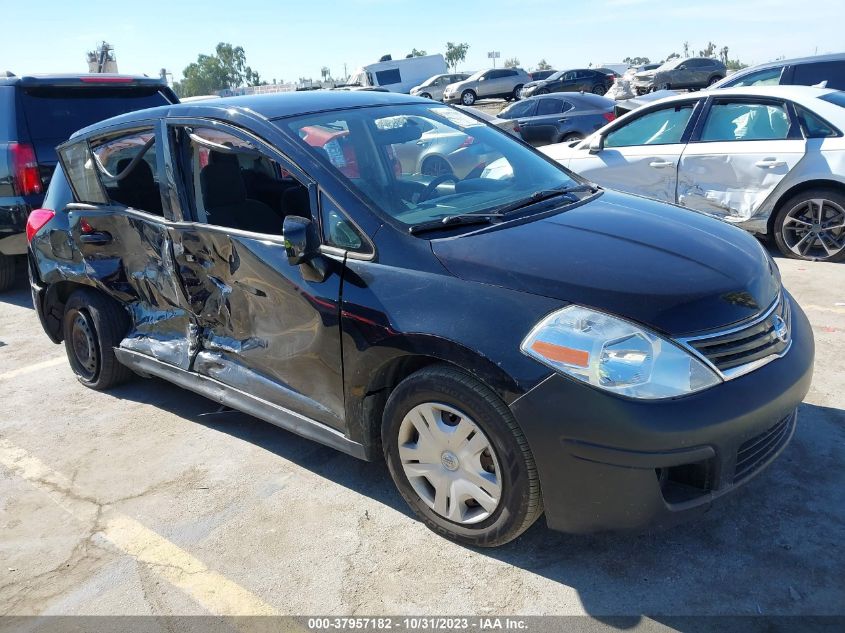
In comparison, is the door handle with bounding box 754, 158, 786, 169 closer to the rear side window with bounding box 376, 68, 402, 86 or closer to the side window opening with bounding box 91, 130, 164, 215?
the side window opening with bounding box 91, 130, 164, 215

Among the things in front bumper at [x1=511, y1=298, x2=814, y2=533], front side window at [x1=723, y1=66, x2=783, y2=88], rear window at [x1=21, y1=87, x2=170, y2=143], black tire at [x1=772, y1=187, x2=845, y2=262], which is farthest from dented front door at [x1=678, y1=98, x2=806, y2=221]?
rear window at [x1=21, y1=87, x2=170, y2=143]

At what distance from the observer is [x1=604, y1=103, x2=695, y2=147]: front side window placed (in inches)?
278

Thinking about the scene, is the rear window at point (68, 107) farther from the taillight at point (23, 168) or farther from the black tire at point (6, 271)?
the black tire at point (6, 271)

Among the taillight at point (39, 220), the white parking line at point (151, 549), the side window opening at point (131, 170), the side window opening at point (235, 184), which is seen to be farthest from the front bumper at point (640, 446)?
the taillight at point (39, 220)

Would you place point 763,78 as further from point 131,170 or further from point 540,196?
point 131,170

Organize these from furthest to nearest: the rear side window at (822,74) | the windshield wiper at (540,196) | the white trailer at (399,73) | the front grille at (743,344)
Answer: the white trailer at (399,73), the rear side window at (822,74), the windshield wiper at (540,196), the front grille at (743,344)

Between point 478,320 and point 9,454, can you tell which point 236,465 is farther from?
point 478,320

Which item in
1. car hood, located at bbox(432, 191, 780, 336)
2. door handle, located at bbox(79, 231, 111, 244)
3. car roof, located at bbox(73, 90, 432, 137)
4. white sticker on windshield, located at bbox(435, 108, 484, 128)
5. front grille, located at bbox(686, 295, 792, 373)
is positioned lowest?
front grille, located at bbox(686, 295, 792, 373)

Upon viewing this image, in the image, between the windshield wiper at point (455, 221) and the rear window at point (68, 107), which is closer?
the windshield wiper at point (455, 221)

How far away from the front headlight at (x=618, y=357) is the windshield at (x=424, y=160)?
87 centimetres

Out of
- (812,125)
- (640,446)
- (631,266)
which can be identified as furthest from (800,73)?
(640,446)

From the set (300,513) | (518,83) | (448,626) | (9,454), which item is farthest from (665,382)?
(518,83)

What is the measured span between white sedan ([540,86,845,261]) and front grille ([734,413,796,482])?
13.6 feet

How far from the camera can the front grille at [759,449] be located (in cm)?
262
